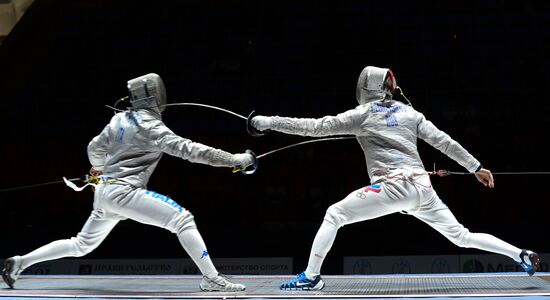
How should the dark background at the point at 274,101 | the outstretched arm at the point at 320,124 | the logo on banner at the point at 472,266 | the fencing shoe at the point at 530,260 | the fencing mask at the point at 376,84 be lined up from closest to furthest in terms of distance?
the fencing shoe at the point at 530,260, the outstretched arm at the point at 320,124, the fencing mask at the point at 376,84, the logo on banner at the point at 472,266, the dark background at the point at 274,101

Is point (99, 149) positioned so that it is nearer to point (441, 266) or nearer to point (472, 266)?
point (441, 266)

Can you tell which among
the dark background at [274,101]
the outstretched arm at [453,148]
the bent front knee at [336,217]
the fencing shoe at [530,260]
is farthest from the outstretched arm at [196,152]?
the dark background at [274,101]

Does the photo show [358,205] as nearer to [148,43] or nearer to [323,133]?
[323,133]

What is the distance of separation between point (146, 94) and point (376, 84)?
1177 mm

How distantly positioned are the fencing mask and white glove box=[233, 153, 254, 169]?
682mm

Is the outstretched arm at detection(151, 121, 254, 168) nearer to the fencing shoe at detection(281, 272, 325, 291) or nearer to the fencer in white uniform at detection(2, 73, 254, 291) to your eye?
the fencer in white uniform at detection(2, 73, 254, 291)

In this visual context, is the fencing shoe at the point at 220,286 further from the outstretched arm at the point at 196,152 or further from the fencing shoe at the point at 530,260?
the fencing shoe at the point at 530,260

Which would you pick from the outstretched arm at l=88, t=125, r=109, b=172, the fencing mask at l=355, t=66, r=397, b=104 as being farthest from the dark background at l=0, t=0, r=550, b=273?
the fencing mask at l=355, t=66, r=397, b=104

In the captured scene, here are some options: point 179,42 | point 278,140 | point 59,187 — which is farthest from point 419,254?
point 59,187

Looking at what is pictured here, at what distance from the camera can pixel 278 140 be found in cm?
482

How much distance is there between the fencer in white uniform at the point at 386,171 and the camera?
279cm

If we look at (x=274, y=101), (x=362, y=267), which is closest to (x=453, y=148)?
(x=362, y=267)

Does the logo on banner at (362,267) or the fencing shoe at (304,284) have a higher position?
the fencing shoe at (304,284)

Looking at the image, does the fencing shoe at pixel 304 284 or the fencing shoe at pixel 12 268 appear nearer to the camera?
the fencing shoe at pixel 304 284
